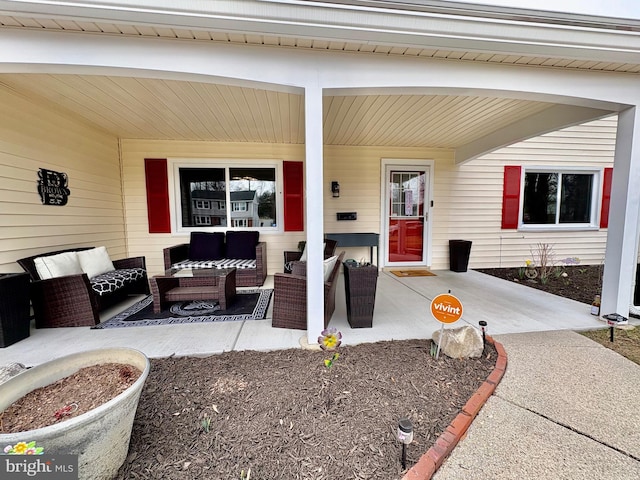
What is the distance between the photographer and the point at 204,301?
3426 mm

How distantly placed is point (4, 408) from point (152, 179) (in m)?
4.43

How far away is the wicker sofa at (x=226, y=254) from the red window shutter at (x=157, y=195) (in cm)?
67

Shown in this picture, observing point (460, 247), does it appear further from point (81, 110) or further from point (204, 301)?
point (81, 110)

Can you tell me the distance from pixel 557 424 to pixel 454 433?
65 centimetres

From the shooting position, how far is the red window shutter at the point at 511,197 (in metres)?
5.42

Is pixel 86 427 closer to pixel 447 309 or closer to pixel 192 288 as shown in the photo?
pixel 447 309

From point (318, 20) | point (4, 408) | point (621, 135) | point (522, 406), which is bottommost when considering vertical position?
point (522, 406)

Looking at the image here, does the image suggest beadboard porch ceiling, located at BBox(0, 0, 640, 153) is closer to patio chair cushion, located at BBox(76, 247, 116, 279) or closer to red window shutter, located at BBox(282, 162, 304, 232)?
red window shutter, located at BBox(282, 162, 304, 232)

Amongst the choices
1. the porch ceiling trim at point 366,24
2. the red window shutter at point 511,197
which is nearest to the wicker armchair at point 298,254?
the porch ceiling trim at point 366,24

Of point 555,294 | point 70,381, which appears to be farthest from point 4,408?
point 555,294

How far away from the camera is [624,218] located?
2695mm

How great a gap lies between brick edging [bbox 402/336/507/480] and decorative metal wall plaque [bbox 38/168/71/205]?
4.56 metres

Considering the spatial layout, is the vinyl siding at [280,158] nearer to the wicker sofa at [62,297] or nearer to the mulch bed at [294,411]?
the wicker sofa at [62,297]

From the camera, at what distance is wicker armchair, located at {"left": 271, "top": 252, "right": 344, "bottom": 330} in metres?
2.56
